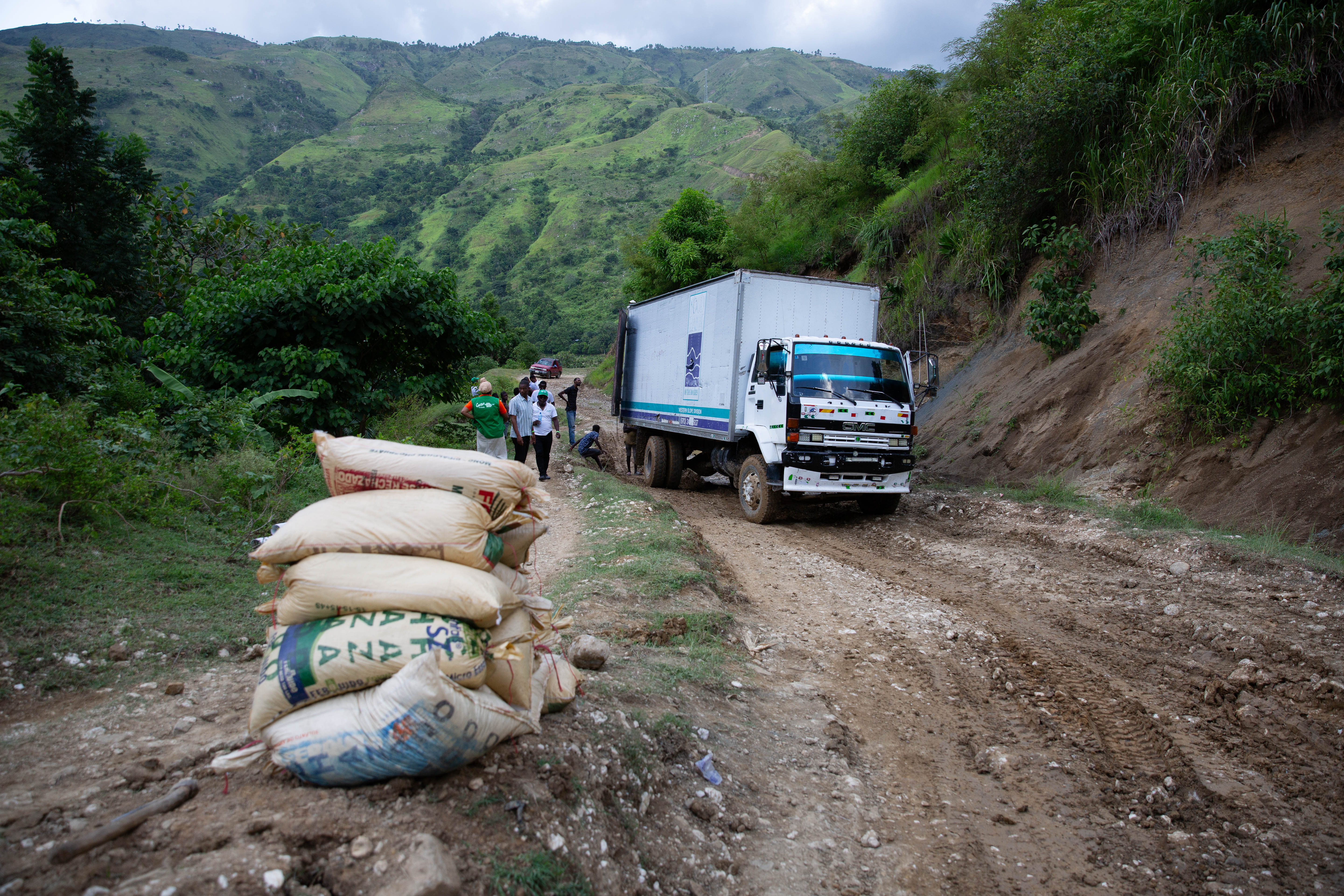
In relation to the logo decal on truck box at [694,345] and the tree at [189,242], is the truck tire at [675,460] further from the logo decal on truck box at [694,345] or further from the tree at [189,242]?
the tree at [189,242]

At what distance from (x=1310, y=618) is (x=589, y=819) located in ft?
18.3

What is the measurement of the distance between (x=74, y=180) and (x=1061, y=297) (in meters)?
20.0

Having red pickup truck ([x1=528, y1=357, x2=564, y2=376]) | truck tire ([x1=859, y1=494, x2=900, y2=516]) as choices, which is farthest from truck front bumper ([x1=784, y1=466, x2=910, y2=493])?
red pickup truck ([x1=528, y1=357, x2=564, y2=376])

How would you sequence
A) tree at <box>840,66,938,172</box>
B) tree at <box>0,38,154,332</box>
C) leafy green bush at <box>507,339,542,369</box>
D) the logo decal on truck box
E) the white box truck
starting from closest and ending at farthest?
the white box truck
the logo decal on truck box
tree at <box>0,38,154,332</box>
tree at <box>840,66,938,172</box>
leafy green bush at <box>507,339,542,369</box>

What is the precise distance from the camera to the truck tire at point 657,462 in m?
13.1

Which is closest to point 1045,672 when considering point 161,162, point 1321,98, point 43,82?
point 1321,98

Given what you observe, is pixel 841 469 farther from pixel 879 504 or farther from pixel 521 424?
pixel 521 424

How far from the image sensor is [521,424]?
1158 cm

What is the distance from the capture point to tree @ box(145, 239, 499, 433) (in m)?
10.5

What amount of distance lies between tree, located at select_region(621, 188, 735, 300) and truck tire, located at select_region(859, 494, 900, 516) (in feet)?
53.4

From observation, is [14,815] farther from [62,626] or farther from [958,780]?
[958,780]

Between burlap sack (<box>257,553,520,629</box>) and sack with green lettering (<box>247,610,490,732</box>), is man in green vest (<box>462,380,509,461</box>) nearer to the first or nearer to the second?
burlap sack (<box>257,553,520,629</box>)

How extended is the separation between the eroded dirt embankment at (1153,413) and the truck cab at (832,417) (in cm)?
259

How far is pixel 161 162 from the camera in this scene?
8800cm
